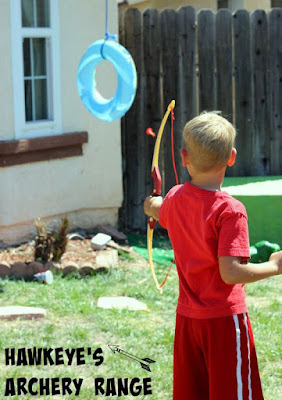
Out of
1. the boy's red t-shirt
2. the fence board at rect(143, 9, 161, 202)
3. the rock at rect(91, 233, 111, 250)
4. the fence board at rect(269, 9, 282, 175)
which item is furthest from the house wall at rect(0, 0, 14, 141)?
the boy's red t-shirt

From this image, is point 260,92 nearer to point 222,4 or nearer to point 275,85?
point 275,85

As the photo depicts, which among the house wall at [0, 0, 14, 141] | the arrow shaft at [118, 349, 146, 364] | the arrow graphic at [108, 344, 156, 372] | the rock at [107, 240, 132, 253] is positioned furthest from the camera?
the rock at [107, 240, 132, 253]

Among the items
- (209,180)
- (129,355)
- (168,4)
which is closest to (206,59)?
(168,4)

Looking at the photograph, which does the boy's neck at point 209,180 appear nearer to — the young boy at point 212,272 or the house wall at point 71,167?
the young boy at point 212,272

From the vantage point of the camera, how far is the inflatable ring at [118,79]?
20.1 feet

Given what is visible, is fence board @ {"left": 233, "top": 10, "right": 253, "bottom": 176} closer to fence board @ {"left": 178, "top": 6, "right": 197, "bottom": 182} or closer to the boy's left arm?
fence board @ {"left": 178, "top": 6, "right": 197, "bottom": 182}

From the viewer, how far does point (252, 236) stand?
→ 25.0 ft

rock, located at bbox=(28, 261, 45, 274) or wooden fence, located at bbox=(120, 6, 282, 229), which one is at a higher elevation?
wooden fence, located at bbox=(120, 6, 282, 229)

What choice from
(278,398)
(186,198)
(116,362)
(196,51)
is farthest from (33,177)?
(186,198)

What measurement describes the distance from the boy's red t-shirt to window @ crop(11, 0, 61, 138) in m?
4.50

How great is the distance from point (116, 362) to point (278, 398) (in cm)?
102

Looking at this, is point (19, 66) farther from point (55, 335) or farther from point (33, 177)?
point (55, 335)

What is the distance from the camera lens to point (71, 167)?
7742 millimetres

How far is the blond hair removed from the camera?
2.82 m
